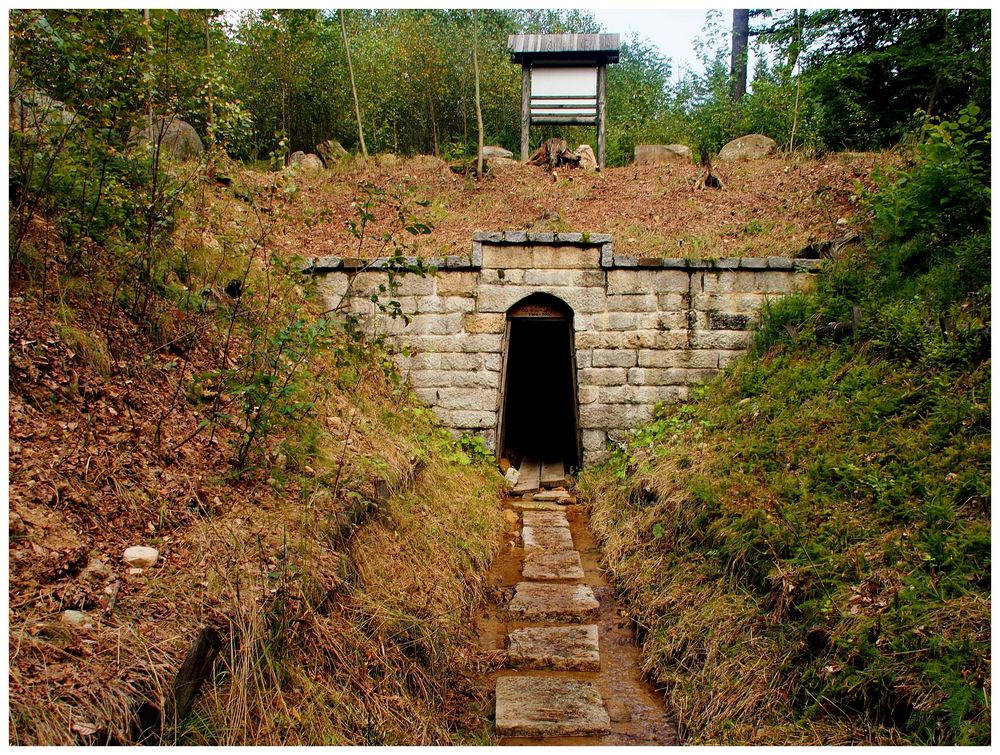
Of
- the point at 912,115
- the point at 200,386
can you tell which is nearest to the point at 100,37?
the point at 200,386

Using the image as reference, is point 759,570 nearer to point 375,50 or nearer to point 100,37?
point 100,37

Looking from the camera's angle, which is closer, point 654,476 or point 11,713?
point 11,713

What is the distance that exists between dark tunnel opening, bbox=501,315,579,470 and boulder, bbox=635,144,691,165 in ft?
13.6

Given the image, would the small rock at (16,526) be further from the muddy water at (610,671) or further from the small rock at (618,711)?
the small rock at (618,711)

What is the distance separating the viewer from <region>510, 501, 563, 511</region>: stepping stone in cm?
717

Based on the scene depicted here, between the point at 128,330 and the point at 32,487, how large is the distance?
4.86ft

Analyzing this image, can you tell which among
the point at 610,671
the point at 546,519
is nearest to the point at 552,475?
the point at 546,519

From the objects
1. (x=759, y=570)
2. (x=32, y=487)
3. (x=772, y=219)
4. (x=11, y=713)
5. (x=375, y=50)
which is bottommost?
(x=759, y=570)

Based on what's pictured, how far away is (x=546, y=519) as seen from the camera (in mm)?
6734

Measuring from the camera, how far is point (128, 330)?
398 centimetres

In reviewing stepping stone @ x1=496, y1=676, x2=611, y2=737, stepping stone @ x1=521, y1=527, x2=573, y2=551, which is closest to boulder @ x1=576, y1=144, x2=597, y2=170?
stepping stone @ x1=521, y1=527, x2=573, y2=551

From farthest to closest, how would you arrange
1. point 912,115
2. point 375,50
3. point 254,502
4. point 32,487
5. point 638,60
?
1. point 638,60
2. point 375,50
3. point 912,115
4. point 254,502
5. point 32,487

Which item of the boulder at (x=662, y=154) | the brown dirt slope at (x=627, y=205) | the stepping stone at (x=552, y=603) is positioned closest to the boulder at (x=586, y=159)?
the brown dirt slope at (x=627, y=205)

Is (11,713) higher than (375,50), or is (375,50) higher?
(375,50)
